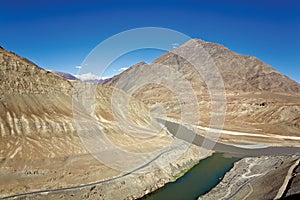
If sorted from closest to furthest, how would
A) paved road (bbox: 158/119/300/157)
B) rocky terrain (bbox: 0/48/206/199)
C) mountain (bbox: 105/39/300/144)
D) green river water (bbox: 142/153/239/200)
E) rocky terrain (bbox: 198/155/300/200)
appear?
rocky terrain (bbox: 198/155/300/200) < rocky terrain (bbox: 0/48/206/199) < green river water (bbox: 142/153/239/200) < paved road (bbox: 158/119/300/157) < mountain (bbox: 105/39/300/144)

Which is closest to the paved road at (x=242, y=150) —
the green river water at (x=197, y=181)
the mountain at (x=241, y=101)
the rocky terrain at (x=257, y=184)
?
the green river water at (x=197, y=181)

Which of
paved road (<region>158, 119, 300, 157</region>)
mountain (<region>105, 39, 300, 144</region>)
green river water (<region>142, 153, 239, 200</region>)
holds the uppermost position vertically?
mountain (<region>105, 39, 300, 144</region>)

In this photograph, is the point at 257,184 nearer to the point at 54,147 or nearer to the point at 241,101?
the point at 54,147

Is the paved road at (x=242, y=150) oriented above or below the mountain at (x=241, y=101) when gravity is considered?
below

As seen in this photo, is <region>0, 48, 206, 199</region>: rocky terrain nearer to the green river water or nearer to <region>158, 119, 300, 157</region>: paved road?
the green river water

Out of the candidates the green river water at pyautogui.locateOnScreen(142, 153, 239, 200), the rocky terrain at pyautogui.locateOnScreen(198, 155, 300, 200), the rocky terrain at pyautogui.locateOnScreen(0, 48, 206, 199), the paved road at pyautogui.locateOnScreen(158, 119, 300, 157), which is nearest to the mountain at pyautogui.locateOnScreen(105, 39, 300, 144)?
the paved road at pyautogui.locateOnScreen(158, 119, 300, 157)

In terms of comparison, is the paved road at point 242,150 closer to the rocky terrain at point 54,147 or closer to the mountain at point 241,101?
the rocky terrain at point 54,147

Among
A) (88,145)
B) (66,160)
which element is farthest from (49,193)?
(88,145)

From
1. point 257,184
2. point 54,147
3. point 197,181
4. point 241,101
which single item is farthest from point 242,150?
point 241,101

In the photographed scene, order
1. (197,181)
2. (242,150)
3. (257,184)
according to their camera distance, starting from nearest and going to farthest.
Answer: (257,184)
(197,181)
(242,150)

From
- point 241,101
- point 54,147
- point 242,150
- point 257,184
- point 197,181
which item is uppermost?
point 241,101

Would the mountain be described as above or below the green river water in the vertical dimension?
above
